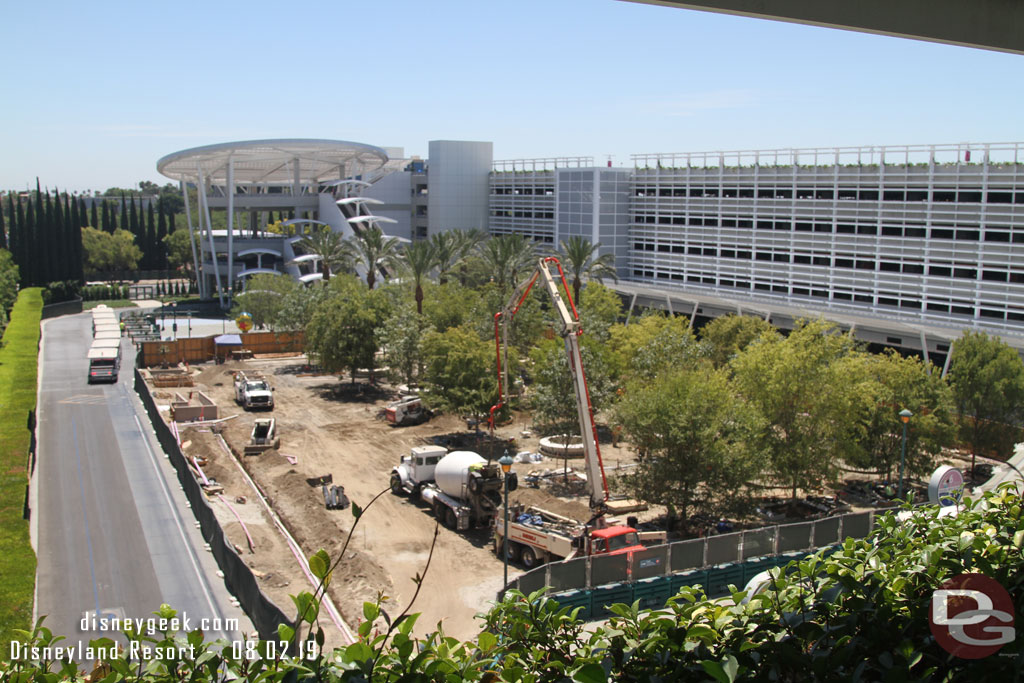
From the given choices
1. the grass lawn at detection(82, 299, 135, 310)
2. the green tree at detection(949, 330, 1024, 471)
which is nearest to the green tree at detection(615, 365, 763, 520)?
the green tree at detection(949, 330, 1024, 471)

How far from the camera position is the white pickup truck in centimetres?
4406

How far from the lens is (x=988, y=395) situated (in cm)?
3312

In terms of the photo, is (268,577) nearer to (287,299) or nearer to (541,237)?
(287,299)

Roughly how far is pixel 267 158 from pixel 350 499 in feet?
206

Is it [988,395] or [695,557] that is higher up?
[988,395]

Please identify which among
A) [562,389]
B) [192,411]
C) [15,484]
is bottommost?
[192,411]

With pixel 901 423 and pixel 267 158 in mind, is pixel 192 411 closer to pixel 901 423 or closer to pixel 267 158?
pixel 901 423

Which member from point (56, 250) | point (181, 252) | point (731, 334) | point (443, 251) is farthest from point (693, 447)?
point (181, 252)

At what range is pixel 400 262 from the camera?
190 feet

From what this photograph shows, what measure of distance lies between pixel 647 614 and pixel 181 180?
307 feet

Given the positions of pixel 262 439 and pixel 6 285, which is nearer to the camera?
pixel 262 439

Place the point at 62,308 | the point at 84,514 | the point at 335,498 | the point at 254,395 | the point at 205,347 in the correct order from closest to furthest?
the point at 84,514 < the point at 335,498 < the point at 254,395 < the point at 205,347 < the point at 62,308

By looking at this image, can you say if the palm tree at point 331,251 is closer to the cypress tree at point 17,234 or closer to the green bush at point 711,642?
the cypress tree at point 17,234

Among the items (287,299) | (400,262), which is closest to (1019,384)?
(400,262)
